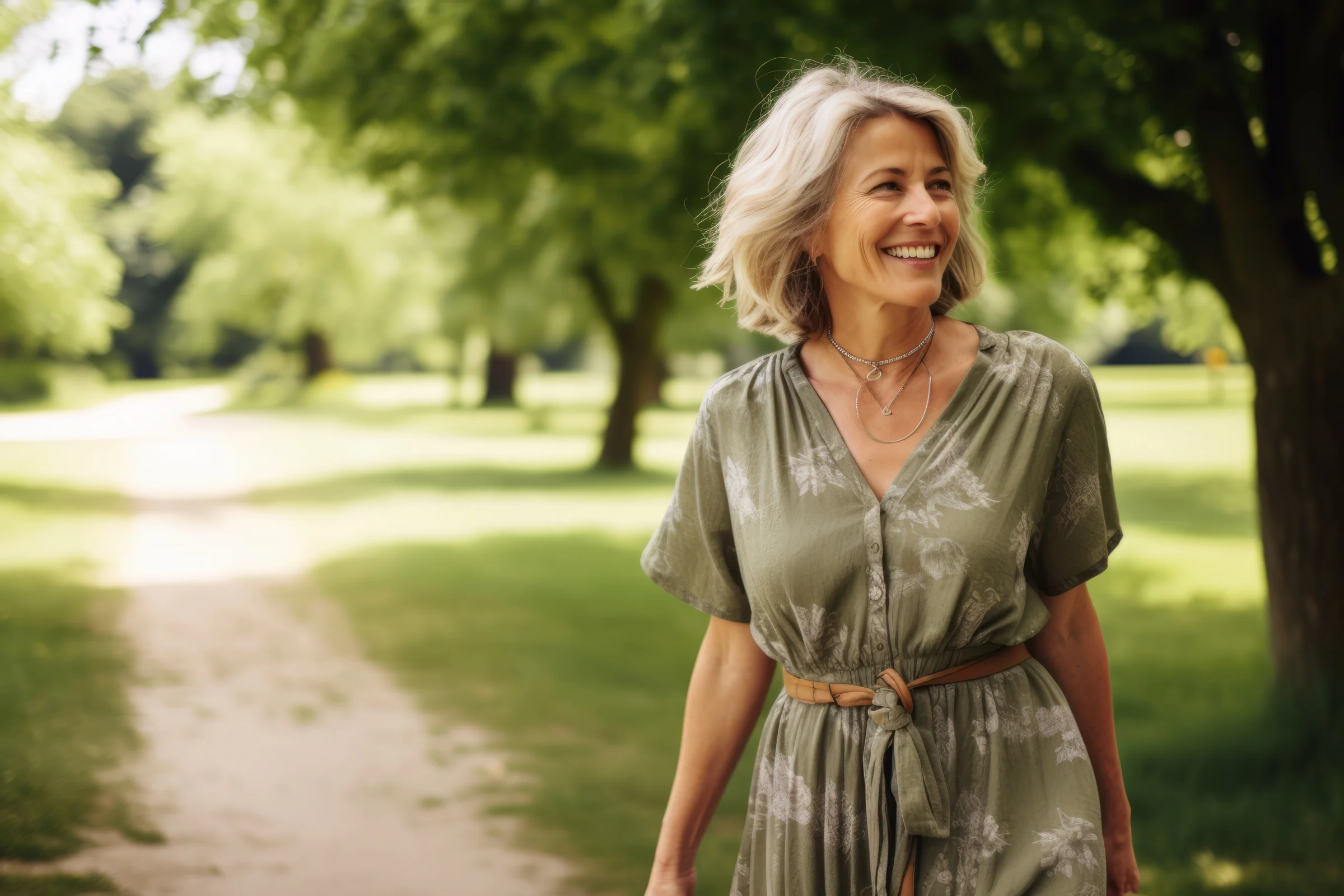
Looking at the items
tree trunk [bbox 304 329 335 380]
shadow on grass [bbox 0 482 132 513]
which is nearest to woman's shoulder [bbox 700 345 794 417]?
shadow on grass [bbox 0 482 132 513]

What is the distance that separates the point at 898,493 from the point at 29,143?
539 inches

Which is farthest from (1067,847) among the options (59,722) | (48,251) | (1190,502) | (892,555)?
(1190,502)

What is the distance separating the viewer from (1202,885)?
16.3 ft

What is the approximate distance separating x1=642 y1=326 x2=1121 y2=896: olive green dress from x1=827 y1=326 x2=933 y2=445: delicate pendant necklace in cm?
5

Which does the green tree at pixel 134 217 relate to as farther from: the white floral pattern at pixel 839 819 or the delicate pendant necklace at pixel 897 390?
the white floral pattern at pixel 839 819

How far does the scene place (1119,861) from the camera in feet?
7.86

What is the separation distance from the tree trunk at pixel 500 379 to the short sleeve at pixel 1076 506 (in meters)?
44.3

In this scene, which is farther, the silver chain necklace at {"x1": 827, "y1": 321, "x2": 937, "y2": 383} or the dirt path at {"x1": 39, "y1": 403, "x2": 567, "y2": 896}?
the dirt path at {"x1": 39, "y1": 403, "x2": 567, "y2": 896}

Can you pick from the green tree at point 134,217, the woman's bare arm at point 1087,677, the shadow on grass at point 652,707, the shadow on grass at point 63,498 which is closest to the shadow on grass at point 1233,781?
the shadow on grass at point 652,707

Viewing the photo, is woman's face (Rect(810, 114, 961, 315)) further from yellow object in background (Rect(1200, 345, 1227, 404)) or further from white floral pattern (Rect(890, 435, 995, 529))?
yellow object in background (Rect(1200, 345, 1227, 404))

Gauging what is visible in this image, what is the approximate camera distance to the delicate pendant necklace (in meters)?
2.22

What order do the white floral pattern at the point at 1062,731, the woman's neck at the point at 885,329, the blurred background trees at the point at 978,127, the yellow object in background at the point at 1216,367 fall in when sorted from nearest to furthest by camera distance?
the white floral pattern at the point at 1062,731
the woman's neck at the point at 885,329
the blurred background trees at the point at 978,127
the yellow object in background at the point at 1216,367

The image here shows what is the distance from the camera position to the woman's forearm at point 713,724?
2.38m

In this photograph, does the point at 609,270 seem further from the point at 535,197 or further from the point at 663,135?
the point at 663,135
